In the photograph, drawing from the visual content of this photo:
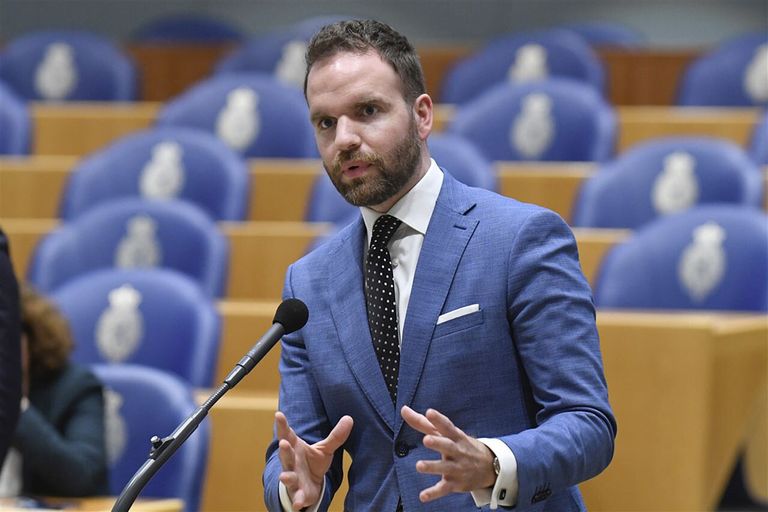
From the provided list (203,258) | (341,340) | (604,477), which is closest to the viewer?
(341,340)

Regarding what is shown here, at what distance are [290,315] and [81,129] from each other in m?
1.84

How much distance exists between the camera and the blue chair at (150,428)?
1268mm

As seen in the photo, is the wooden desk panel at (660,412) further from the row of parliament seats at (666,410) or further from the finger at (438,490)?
the finger at (438,490)

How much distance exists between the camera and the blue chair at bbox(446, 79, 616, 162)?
83.6 inches

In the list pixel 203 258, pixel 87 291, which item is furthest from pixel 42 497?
pixel 203 258

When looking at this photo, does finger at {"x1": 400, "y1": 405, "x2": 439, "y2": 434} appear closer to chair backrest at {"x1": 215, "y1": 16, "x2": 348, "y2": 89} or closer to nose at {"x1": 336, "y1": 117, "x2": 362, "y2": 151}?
nose at {"x1": 336, "y1": 117, "x2": 362, "y2": 151}

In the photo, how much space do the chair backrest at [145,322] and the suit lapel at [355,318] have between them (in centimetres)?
70

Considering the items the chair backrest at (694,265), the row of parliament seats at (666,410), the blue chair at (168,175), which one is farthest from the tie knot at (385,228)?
the blue chair at (168,175)

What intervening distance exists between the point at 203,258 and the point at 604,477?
28.7 inches

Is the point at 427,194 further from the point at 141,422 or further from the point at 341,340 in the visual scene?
the point at 141,422

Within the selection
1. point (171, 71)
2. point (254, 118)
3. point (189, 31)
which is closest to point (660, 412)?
point (254, 118)

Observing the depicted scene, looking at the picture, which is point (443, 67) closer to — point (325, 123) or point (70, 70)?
point (70, 70)

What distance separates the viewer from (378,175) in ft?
2.40

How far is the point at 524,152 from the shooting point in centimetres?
217
